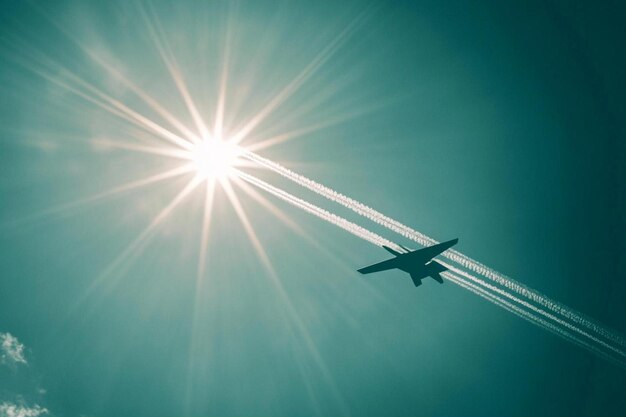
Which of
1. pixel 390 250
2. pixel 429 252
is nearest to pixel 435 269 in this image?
pixel 429 252

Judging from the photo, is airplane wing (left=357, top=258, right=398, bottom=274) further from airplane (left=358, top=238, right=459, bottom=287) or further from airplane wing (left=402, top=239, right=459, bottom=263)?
airplane wing (left=402, top=239, right=459, bottom=263)

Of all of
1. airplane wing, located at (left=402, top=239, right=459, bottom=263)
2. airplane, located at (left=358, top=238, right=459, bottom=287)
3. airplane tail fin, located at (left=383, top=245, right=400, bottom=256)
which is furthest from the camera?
airplane, located at (left=358, top=238, right=459, bottom=287)

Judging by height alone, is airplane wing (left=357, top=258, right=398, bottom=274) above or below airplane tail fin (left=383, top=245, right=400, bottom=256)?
above

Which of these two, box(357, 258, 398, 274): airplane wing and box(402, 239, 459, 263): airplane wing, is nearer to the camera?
box(402, 239, 459, 263): airplane wing

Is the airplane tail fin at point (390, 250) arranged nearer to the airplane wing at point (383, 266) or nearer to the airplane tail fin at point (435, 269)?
the airplane wing at point (383, 266)

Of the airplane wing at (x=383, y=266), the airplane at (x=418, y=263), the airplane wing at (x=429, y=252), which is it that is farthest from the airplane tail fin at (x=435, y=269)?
the airplane wing at (x=383, y=266)

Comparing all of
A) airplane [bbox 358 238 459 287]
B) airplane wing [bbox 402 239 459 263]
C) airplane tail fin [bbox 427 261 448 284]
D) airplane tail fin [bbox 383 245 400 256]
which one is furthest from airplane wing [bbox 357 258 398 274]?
airplane tail fin [bbox 427 261 448 284]

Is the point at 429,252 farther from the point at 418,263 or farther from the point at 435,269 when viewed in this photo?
the point at 435,269

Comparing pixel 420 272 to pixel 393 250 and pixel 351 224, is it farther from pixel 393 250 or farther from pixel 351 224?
pixel 351 224
